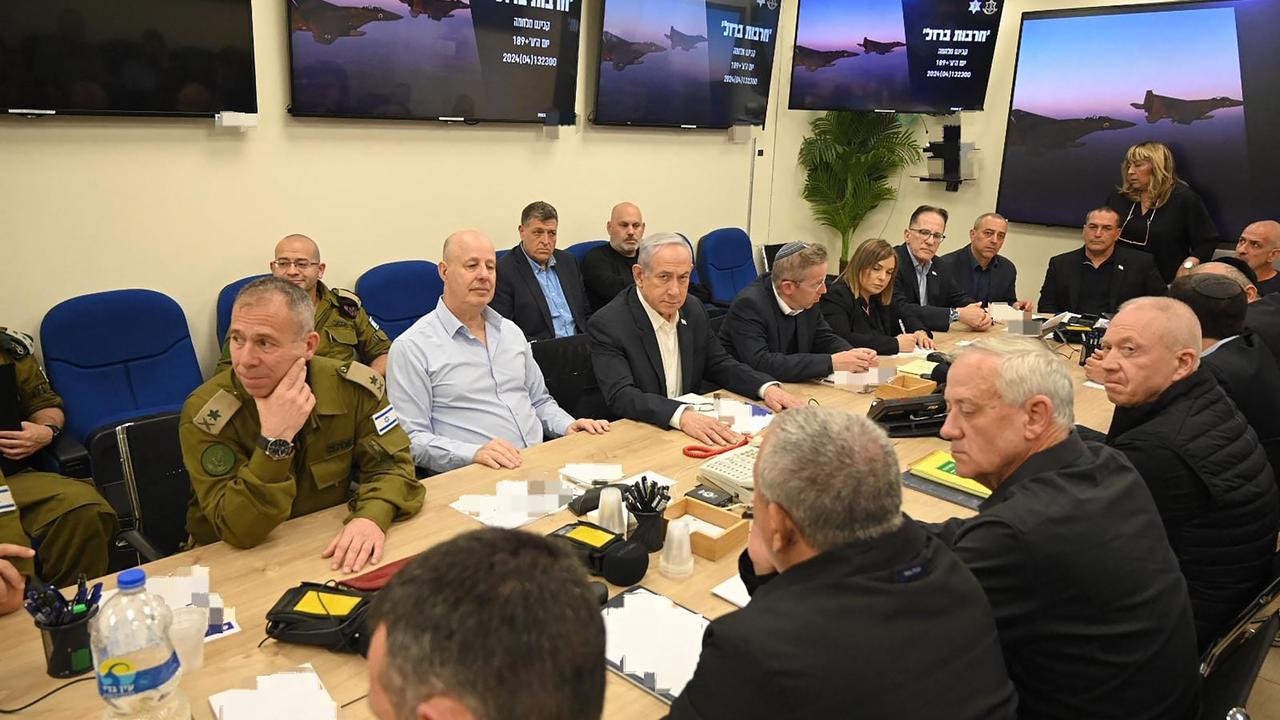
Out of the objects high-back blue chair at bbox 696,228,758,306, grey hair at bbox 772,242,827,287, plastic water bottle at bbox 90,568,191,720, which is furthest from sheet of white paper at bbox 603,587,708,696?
high-back blue chair at bbox 696,228,758,306

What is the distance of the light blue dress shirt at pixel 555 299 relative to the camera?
5.24 metres

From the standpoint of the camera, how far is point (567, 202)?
5820 mm

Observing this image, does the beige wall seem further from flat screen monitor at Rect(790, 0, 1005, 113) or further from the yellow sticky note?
the yellow sticky note

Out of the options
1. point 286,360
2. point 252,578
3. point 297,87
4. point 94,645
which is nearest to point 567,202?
point 297,87

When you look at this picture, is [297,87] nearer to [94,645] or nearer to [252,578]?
[252,578]

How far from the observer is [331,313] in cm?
418

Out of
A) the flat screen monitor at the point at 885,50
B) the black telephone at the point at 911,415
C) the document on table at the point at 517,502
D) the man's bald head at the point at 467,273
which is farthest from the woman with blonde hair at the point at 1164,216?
the document on table at the point at 517,502

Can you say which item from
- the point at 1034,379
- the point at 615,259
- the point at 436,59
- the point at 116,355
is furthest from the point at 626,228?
the point at 1034,379

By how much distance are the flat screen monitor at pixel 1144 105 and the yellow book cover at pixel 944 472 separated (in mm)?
5055

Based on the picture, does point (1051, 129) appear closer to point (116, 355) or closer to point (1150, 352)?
point (1150, 352)

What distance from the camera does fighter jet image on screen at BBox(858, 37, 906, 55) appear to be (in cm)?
699

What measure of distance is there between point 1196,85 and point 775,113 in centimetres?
312

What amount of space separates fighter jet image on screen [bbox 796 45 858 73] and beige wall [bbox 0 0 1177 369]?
883 mm

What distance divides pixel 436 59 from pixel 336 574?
3.62 m
